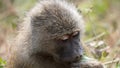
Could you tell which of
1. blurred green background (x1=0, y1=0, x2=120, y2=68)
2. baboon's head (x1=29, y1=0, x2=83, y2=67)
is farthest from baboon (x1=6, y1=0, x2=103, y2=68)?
blurred green background (x1=0, y1=0, x2=120, y2=68)

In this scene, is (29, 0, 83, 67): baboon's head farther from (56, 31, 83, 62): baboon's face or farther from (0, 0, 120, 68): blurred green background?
(0, 0, 120, 68): blurred green background

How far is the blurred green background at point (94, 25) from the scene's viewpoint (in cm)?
782

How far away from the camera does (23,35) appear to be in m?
7.01

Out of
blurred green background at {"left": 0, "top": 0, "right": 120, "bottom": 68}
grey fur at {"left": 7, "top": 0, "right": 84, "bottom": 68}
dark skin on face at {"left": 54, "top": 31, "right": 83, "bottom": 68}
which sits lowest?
dark skin on face at {"left": 54, "top": 31, "right": 83, "bottom": 68}

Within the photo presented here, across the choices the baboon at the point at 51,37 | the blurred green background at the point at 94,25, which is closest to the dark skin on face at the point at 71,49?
the baboon at the point at 51,37

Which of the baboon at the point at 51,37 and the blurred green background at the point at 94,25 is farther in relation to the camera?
the blurred green background at the point at 94,25

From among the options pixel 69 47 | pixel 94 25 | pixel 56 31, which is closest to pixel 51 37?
pixel 56 31

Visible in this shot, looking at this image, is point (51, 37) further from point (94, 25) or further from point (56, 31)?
point (94, 25)

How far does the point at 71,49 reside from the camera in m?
6.61

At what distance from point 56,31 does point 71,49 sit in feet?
0.99

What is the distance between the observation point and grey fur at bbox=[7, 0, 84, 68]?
22.1ft

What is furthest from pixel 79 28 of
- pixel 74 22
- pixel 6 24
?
pixel 6 24

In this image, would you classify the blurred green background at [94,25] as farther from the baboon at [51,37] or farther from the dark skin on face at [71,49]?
the dark skin on face at [71,49]

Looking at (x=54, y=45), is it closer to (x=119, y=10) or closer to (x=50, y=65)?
(x=50, y=65)
